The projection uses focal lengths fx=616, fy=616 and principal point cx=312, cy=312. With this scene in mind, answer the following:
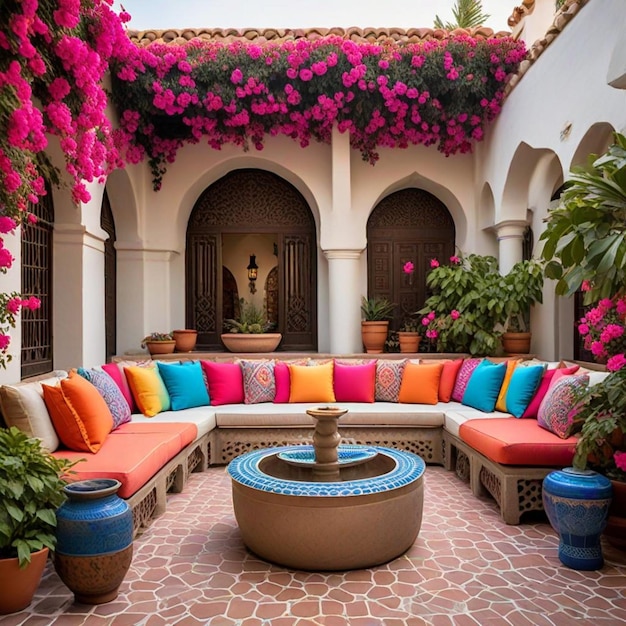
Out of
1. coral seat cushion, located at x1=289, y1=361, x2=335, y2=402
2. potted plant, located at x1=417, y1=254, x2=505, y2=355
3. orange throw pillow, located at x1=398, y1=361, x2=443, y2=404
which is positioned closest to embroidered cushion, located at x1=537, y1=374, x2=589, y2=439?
orange throw pillow, located at x1=398, y1=361, x2=443, y2=404

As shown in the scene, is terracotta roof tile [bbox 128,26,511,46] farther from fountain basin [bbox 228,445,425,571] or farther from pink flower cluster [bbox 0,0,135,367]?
fountain basin [bbox 228,445,425,571]

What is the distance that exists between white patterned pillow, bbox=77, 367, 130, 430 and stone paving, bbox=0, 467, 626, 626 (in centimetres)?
107

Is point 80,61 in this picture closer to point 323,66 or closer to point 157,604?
point 323,66

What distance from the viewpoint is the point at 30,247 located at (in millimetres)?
5773

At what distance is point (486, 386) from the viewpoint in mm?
5617

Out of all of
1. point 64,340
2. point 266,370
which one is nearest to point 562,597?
point 266,370

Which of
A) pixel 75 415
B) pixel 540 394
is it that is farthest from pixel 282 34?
pixel 75 415

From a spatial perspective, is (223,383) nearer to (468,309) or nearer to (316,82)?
(468,309)

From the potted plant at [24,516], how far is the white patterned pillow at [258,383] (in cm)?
311

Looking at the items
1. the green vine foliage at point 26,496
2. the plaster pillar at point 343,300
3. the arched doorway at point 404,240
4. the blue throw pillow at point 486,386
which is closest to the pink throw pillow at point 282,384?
the plaster pillar at point 343,300

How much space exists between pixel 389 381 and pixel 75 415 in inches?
129

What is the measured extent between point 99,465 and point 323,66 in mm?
4953

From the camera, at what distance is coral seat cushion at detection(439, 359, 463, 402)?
6.21 m

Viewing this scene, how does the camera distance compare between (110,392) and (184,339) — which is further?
(184,339)
